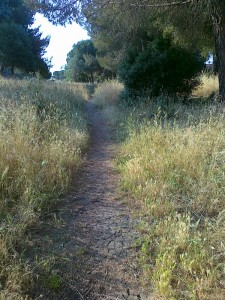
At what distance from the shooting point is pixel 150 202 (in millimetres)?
3037

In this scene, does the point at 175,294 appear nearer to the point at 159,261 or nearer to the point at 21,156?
the point at 159,261

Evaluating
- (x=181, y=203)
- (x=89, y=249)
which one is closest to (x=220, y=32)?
(x=181, y=203)

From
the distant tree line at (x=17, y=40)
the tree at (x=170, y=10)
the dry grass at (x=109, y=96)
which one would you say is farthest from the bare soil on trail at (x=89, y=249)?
the distant tree line at (x=17, y=40)

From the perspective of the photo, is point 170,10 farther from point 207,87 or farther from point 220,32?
point 207,87

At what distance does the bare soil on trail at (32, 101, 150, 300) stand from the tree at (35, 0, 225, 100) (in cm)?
499

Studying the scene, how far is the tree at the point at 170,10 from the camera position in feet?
21.0

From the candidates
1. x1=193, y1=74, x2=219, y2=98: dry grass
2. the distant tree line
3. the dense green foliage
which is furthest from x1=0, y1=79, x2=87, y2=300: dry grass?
the dense green foliage

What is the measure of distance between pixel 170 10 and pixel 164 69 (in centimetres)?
233

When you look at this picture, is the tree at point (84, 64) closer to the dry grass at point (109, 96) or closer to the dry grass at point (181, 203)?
the dry grass at point (109, 96)

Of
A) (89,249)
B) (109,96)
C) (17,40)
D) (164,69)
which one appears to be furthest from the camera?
(17,40)

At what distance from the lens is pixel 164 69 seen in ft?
29.6

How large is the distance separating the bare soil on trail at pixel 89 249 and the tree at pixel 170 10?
499 cm

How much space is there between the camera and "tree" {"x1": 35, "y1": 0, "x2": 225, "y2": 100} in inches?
251

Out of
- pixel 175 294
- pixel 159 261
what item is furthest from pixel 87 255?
pixel 175 294
